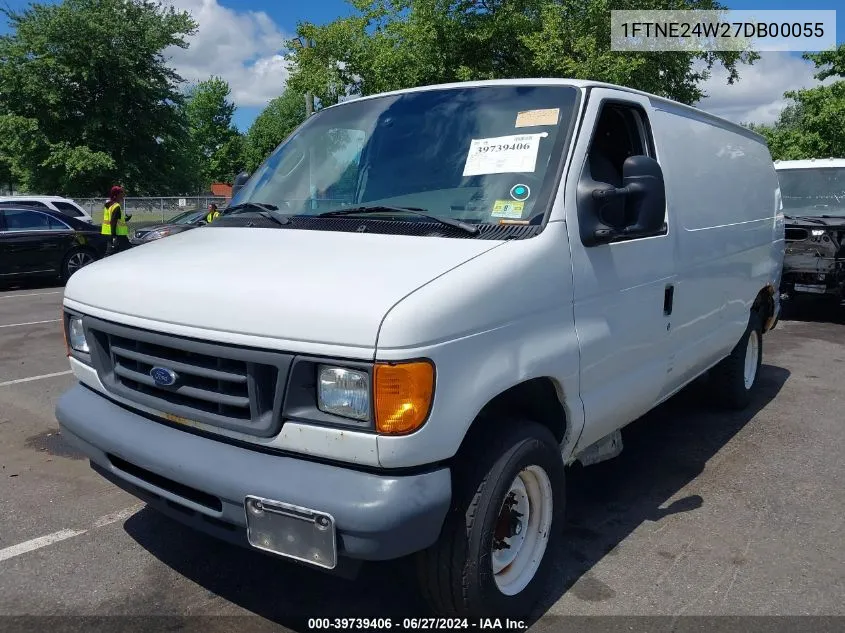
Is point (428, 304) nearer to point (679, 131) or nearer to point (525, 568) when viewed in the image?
point (525, 568)

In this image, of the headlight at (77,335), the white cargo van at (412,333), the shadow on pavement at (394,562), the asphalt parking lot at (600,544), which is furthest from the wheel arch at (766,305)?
the headlight at (77,335)

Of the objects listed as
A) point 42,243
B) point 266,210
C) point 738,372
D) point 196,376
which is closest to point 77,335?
point 196,376

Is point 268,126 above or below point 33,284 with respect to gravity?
above

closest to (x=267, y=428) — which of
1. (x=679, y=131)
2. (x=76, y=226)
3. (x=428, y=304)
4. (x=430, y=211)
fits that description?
(x=428, y=304)

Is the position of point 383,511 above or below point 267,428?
below

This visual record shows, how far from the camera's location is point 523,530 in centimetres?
305

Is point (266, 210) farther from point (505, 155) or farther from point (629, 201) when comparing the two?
point (629, 201)

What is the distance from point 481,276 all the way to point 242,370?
0.90 m

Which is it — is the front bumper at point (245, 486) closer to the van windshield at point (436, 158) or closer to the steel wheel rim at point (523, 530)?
the steel wheel rim at point (523, 530)

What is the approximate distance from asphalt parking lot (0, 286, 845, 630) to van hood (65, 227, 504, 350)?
1293 millimetres

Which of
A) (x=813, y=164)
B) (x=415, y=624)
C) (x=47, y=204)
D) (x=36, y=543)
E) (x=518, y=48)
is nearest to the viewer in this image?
(x=415, y=624)

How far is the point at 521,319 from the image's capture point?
2.75 metres

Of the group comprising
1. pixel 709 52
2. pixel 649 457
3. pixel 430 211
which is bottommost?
pixel 649 457

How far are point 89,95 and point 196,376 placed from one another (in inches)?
1462
